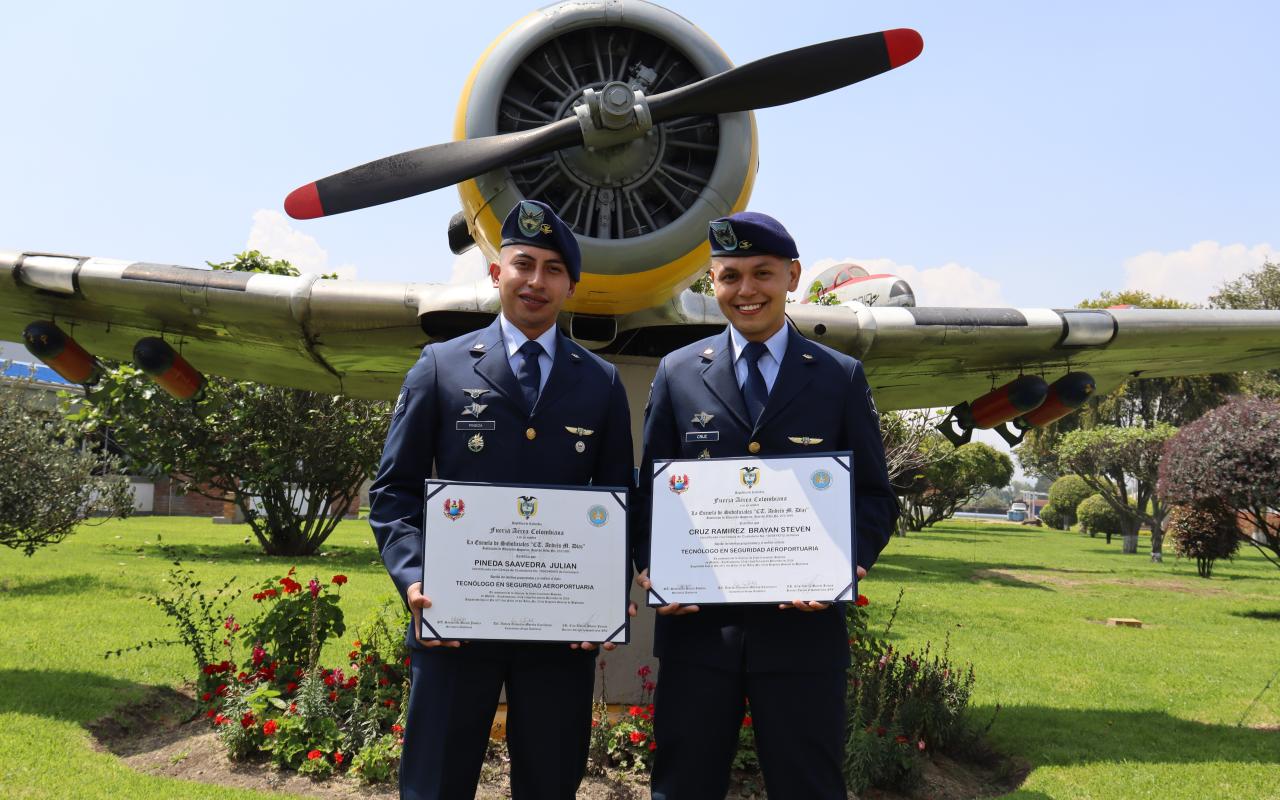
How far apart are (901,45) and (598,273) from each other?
227cm

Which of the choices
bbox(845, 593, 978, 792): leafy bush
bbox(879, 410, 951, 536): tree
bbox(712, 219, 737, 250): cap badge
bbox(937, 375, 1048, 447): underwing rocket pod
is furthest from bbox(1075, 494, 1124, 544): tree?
bbox(712, 219, 737, 250): cap badge

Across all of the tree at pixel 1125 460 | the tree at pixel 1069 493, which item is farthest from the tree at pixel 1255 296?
the tree at pixel 1069 493

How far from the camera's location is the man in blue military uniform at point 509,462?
2.63 metres

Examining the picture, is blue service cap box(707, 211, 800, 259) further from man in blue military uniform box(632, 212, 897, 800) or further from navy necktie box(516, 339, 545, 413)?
navy necktie box(516, 339, 545, 413)

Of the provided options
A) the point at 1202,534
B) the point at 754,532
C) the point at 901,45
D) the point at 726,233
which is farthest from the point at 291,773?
the point at 1202,534

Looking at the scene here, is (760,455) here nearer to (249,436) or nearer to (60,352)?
(60,352)

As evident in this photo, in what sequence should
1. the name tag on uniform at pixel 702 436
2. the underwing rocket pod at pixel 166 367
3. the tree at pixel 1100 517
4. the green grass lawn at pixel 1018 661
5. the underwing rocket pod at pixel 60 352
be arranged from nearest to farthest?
the name tag on uniform at pixel 702 436, the green grass lawn at pixel 1018 661, the underwing rocket pod at pixel 60 352, the underwing rocket pod at pixel 166 367, the tree at pixel 1100 517

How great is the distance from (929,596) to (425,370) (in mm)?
15798

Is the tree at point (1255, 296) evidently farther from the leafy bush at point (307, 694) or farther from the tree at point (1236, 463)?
the leafy bush at point (307, 694)

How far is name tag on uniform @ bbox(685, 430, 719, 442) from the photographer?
9.41 ft

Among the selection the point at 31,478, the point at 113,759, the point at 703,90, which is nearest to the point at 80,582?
the point at 31,478

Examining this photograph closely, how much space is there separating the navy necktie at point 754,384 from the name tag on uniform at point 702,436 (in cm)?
13

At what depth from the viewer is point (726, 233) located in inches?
116

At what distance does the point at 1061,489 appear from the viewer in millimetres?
60188
